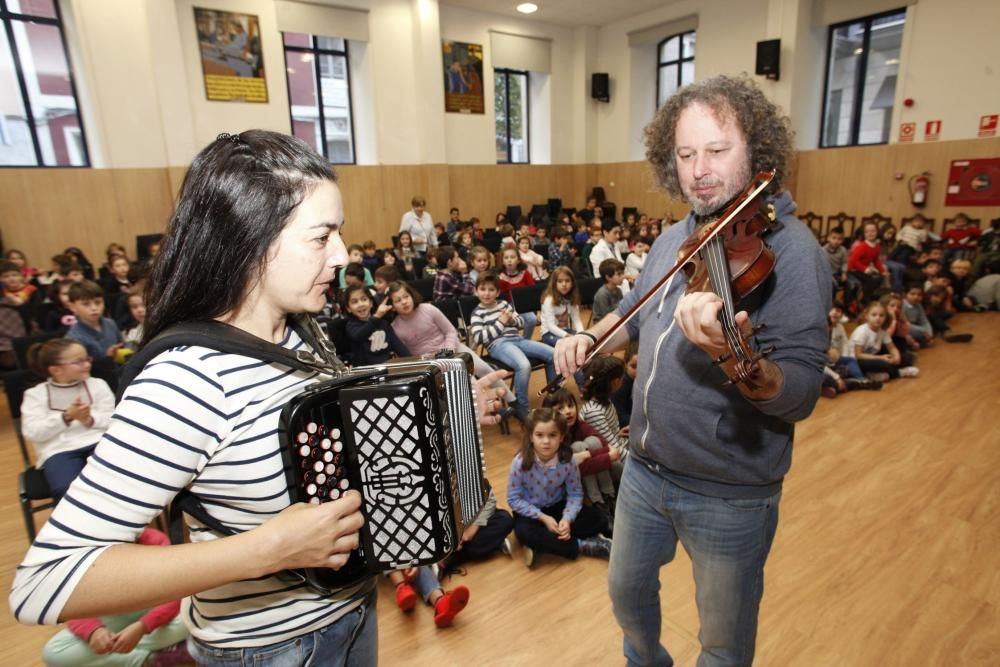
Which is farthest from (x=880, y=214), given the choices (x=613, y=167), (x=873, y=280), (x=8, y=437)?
(x=8, y=437)

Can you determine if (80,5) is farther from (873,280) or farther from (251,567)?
(873,280)

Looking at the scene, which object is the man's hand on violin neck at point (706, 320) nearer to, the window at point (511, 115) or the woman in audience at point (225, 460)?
the woman in audience at point (225, 460)

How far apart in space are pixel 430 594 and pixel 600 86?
14085 millimetres

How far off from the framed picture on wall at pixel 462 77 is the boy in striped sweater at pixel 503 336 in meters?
8.60

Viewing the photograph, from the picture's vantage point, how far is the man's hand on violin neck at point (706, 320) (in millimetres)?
1115

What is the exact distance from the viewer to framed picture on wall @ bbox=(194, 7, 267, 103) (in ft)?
30.0

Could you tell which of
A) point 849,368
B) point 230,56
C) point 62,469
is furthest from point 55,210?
point 849,368

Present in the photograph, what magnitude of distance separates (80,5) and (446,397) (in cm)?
1034

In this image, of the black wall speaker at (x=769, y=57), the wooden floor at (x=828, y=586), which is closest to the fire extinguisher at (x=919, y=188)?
the black wall speaker at (x=769, y=57)

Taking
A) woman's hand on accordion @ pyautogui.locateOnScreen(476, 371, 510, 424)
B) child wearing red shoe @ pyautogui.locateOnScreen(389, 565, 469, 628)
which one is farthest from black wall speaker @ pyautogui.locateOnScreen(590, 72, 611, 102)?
woman's hand on accordion @ pyautogui.locateOnScreen(476, 371, 510, 424)

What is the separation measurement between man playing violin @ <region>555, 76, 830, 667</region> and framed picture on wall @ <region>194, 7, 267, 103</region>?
10036mm

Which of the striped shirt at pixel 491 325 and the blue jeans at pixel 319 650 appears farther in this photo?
the striped shirt at pixel 491 325

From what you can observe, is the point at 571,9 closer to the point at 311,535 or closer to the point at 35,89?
the point at 35,89

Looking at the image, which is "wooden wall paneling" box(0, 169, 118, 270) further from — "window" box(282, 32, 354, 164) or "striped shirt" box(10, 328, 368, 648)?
"striped shirt" box(10, 328, 368, 648)
